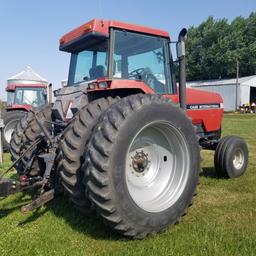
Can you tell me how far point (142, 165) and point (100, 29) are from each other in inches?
68.1

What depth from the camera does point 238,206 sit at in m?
4.55

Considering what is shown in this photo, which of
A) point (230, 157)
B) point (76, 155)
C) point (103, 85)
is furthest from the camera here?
point (230, 157)

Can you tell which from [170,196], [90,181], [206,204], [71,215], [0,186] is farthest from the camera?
[206,204]

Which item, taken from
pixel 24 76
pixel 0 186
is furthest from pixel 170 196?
pixel 24 76

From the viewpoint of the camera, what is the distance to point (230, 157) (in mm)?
6078

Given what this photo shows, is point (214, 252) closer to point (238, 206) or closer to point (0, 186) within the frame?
point (238, 206)

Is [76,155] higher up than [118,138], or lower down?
lower down

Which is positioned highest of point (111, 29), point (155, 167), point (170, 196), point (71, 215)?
point (111, 29)

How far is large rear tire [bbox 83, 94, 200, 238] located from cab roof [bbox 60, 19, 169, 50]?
1.25 meters

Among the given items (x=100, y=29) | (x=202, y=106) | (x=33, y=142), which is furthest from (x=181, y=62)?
(x=33, y=142)

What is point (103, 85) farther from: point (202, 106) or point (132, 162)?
point (202, 106)

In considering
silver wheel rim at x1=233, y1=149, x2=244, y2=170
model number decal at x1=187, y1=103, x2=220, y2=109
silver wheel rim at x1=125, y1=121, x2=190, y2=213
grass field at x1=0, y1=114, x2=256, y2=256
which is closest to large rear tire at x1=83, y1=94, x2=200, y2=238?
silver wheel rim at x1=125, y1=121, x2=190, y2=213

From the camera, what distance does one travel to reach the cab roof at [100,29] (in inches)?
172

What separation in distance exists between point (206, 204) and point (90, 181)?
2.08 m
